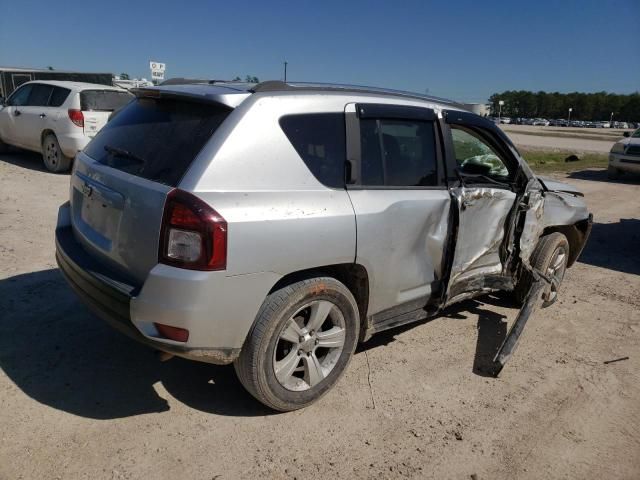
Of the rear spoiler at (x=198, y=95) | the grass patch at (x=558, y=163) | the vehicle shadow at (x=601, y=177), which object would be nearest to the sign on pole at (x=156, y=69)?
the grass patch at (x=558, y=163)

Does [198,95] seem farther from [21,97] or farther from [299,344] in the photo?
[21,97]

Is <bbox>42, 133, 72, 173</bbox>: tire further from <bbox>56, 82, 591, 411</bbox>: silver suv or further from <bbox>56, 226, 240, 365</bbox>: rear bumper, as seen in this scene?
<bbox>56, 226, 240, 365</bbox>: rear bumper

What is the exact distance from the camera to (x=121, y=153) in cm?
305

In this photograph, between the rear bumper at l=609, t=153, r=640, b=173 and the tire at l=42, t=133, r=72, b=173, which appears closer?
the tire at l=42, t=133, r=72, b=173

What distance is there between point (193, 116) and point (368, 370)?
2.05 metres

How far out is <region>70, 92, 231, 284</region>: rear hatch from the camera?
260 cm

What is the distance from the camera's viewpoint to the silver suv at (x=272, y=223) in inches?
99.0

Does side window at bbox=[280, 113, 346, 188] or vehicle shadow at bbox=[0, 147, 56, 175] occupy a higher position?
side window at bbox=[280, 113, 346, 188]

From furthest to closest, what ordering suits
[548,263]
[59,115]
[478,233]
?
[59,115], [548,263], [478,233]

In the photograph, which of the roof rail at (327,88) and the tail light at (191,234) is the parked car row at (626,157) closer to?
the roof rail at (327,88)

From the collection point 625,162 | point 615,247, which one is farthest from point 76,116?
point 625,162

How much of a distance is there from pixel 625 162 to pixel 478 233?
514 inches

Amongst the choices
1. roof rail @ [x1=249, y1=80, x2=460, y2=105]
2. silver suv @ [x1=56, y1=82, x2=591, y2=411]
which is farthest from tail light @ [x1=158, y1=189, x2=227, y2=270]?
roof rail @ [x1=249, y1=80, x2=460, y2=105]

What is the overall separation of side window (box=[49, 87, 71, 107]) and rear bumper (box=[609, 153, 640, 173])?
46.7ft
